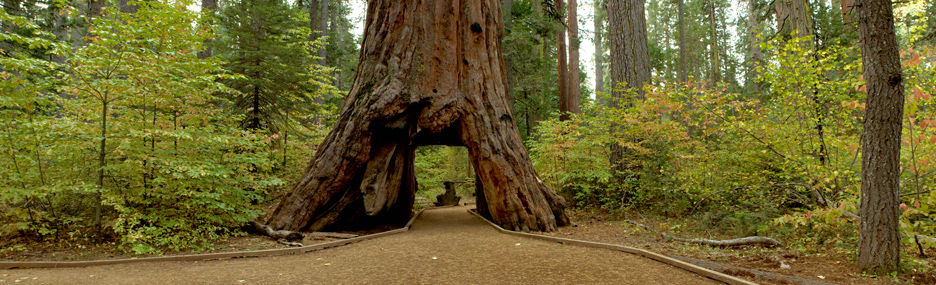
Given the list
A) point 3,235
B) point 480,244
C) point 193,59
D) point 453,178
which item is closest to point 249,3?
point 193,59

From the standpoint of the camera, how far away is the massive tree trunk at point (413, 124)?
7.32 m

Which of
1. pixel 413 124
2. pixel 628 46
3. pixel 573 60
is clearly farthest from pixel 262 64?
pixel 573 60

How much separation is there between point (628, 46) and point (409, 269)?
8.37 m

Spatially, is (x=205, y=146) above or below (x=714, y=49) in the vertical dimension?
below

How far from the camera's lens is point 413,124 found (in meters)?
7.73

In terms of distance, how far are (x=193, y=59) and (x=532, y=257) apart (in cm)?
586

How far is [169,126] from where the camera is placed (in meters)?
6.16

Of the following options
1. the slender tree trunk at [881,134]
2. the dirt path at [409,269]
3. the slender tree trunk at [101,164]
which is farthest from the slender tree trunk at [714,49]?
the slender tree trunk at [101,164]

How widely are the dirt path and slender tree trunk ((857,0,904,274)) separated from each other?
1647 mm

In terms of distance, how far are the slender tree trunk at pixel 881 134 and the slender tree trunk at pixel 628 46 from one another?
19.2 ft

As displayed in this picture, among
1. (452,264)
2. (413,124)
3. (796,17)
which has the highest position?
(796,17)

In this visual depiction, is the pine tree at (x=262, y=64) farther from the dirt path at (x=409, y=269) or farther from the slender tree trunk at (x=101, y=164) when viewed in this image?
the dirt path at (x=409, y=269)

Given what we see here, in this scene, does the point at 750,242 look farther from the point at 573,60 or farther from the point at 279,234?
the point at 573,60

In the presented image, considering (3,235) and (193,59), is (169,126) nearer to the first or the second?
(193,59)
